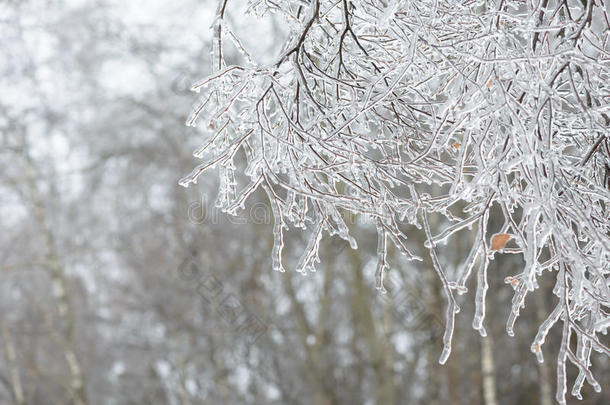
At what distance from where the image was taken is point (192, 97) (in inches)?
368

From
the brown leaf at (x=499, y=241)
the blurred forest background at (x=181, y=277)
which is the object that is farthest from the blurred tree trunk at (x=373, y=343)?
the brown leaf at (x=499, y=241)

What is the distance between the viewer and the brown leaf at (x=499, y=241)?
1.80 m

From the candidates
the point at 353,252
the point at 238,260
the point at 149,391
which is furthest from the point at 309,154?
the point at 149,391

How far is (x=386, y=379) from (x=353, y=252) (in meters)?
1.44

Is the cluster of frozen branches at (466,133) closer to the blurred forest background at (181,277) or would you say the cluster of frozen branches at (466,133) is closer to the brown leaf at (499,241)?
the brown leaf at (499,241)

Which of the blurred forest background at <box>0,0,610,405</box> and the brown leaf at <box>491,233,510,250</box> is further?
the blurred forest background at <box>0,0,610,405</box>

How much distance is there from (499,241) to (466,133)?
38 cm

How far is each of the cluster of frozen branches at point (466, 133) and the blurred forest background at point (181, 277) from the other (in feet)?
15.8

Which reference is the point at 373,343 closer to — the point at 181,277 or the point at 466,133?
the point at 181,277

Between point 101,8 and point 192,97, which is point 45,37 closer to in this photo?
point 101,8

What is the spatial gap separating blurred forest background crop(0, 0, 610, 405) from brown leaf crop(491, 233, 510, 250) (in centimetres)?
478

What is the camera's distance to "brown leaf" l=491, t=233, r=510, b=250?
1.80 metres

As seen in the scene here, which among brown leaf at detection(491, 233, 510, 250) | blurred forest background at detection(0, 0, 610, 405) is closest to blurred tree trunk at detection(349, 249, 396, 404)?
blurred forest background at detection(0, 0, 610, 405)

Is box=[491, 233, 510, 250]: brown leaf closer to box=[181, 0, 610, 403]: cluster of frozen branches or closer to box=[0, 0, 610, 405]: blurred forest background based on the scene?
box=[181, 0, 610, 403]: cluster of frozen branches
